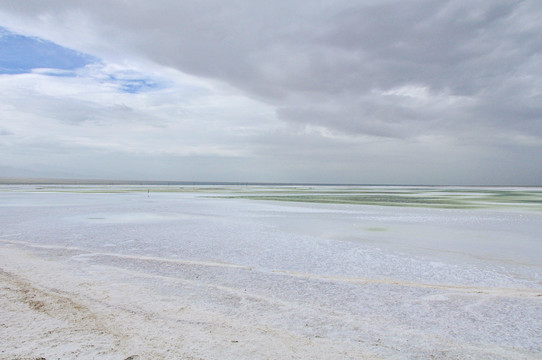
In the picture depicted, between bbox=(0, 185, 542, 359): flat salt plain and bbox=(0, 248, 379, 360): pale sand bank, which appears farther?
bbox=(0, 185, 542, 359): flat salt plain

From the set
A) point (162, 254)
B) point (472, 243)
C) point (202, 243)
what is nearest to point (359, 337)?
→ point (162, 254)

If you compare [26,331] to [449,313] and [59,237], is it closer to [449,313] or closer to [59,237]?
[449,313]

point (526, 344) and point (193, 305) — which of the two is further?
point (193, 305)

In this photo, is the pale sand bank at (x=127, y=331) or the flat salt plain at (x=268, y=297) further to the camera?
the flat salt plain at (x=268, y=297)

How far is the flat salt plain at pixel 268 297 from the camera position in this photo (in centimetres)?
440

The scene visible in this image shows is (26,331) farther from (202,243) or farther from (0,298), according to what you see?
(202,243)

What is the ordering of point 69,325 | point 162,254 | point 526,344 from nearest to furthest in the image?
1. point 526,344
2. point 69,325
3. point 162,254

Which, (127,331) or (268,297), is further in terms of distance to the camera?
(268,297)

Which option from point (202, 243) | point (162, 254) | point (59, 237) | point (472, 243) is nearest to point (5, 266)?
point (162, 254)

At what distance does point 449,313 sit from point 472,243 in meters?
7.07

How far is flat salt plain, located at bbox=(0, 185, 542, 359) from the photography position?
14.4 feet

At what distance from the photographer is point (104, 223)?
625 inches

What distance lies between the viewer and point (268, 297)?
6297mm

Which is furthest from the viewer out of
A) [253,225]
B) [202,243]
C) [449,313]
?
[253,225]
